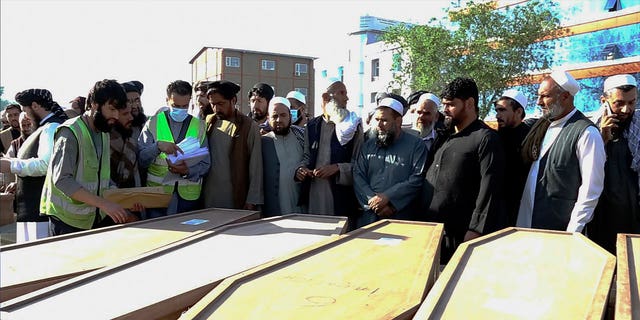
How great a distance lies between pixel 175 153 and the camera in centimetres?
369

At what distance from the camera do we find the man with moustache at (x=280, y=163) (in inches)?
170

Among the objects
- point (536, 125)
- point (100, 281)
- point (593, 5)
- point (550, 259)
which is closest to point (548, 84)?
point (536, 125)

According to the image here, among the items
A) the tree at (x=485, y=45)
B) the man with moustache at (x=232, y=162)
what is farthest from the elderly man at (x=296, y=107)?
the tree at (x=485, y=45)

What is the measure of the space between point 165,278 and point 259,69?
35.6m

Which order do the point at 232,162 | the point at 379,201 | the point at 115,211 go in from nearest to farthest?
the point at 115,211 < the point at 379,201 < the point at 232,162

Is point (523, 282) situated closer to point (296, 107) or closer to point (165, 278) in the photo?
point (165, 278)

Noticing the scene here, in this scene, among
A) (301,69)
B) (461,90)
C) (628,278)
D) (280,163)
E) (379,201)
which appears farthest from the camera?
(301,69)

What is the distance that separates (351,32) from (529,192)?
42.7 meters

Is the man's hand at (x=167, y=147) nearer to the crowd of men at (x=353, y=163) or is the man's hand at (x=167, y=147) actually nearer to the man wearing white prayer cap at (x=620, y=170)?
the crowd of men at (x=353, y=163)

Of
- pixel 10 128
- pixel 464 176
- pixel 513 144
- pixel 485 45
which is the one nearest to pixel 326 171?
pixel 464 176

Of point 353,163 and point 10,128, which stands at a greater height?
point 10,128

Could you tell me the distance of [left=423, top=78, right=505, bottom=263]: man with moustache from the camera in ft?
10.4

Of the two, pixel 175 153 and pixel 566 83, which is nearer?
pixel 566 83

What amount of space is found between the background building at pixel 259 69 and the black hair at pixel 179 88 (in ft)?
98.2
